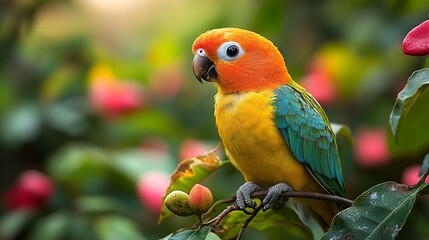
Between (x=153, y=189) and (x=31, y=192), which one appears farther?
(x=31, y=192)

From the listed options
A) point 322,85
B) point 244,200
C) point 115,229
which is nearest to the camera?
point 244,200

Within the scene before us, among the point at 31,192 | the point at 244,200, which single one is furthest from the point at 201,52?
the point at 31,192

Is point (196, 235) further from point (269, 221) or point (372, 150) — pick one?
point (372, 150)

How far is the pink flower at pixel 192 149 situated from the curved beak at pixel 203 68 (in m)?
1.01

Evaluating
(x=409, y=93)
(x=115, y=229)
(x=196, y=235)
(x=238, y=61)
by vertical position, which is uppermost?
(x=238, y=61)

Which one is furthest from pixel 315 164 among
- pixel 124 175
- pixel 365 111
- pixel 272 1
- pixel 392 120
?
pixel 272 1

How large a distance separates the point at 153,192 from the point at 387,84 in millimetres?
918

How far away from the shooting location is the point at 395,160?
2.41m

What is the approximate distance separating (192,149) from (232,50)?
115 cm

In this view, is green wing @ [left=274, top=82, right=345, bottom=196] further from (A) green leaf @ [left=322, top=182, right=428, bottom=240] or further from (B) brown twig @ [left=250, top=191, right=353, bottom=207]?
(A) green leaf @ [left=322, top=182, right=428, bottom=240]

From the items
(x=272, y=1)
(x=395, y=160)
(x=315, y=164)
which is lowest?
(x=395, y=160)

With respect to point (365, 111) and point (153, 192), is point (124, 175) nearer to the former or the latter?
point (153, 192)

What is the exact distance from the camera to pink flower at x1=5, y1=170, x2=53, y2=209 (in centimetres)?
248

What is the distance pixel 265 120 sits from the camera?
1344 millimetres
